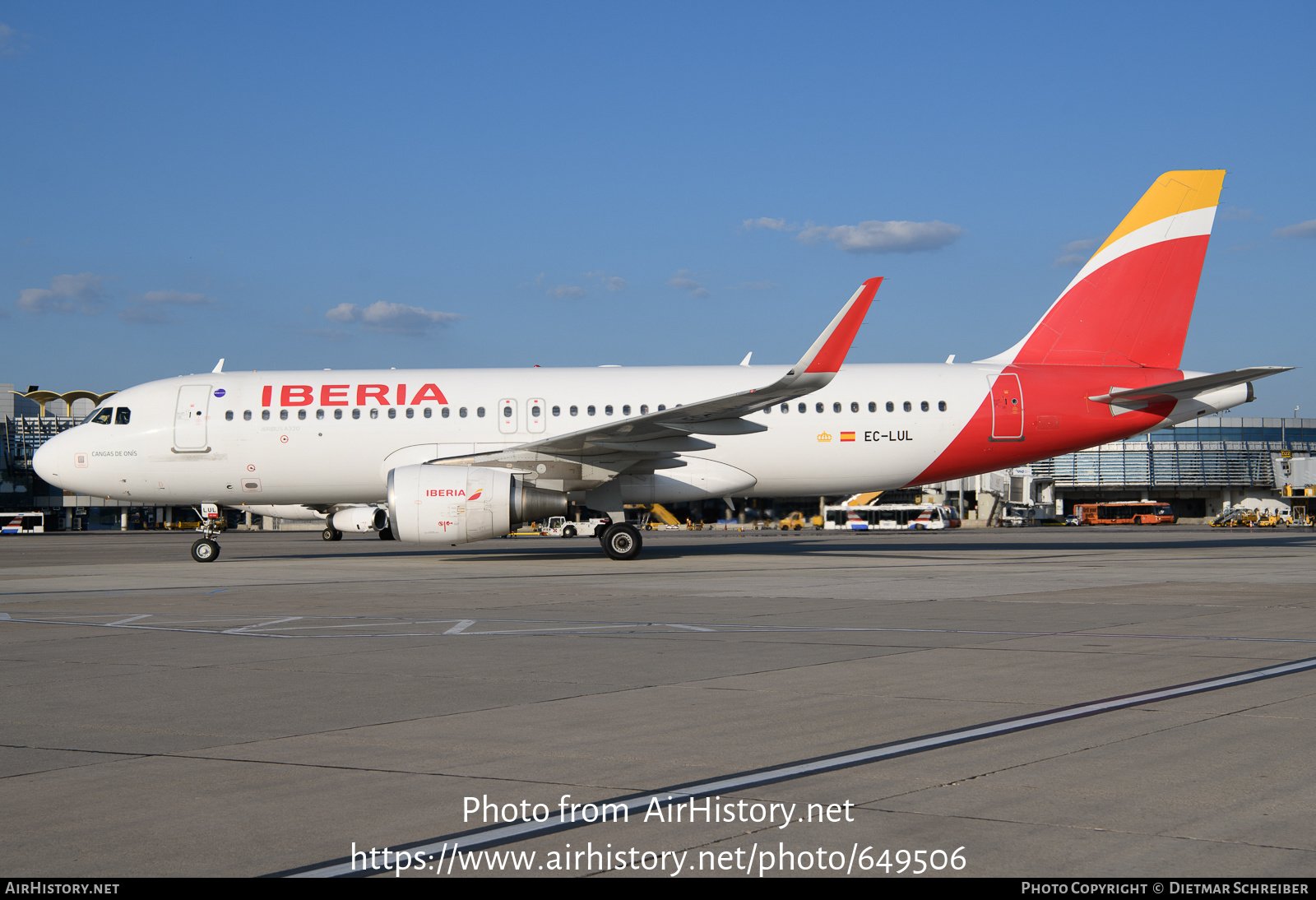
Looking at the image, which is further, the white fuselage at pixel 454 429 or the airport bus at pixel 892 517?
the airport bus at pixel 892 517

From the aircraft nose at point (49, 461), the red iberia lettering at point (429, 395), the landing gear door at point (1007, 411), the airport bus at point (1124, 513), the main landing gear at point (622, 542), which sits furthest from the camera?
the airport bus at point (1124, 513)

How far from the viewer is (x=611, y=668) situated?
8.12m

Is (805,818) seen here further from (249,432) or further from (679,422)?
(249,432)

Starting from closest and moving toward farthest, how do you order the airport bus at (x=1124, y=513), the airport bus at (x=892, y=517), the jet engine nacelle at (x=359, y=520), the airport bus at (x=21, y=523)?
the jet engine nacelle at (x=359, y=520) < the airport bus at (x=892, y=517) < the airport bus at (x=21, y=523) < the airport bus at (x=1124, y=513)

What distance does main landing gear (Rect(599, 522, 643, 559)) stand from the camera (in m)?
22.3

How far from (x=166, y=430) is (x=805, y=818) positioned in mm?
22714

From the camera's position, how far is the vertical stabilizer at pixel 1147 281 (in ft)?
77.6

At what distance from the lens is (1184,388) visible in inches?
864

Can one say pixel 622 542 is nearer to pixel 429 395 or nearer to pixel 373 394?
pixel 429 395

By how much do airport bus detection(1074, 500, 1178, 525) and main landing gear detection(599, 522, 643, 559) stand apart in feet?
224

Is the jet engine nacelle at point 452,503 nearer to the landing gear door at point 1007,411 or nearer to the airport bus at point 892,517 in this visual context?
the landing gear door at point 1007,411

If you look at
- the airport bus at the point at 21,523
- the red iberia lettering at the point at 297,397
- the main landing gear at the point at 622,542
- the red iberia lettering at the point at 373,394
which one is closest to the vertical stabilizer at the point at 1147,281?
the main landing gear at the point at 622,542

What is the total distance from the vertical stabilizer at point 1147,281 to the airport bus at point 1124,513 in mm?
62486
